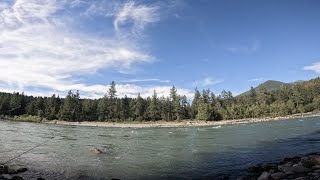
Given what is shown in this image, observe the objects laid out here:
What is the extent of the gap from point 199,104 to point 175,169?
144234mm

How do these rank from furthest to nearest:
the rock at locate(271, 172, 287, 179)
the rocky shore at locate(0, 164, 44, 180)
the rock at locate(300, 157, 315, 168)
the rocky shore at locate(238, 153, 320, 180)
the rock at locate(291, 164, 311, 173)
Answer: the rocky shore at locate(0, 164, 44, 180), the rock at locate(300, 157, 315, 168), the rock at locate(291, 164, 311, 173), the rock at locate(271, 172, 287, 179), the rocky shore at locate(238, 153, 320, 180)

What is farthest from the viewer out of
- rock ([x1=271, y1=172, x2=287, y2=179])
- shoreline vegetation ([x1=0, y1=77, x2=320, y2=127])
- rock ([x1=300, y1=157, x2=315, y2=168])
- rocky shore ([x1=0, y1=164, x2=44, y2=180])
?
shoreline vegetation ([x1=0, y1=77, x2=320, y2=127])

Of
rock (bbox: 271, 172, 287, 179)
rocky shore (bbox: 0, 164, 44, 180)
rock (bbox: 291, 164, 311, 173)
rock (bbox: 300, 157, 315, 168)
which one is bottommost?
rocky shore (bbox: 0, 164, 44, 180)

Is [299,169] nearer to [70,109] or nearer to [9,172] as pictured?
[9,172]

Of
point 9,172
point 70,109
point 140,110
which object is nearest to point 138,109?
point 140,110

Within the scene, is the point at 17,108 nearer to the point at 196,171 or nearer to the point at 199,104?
the point at 199,104

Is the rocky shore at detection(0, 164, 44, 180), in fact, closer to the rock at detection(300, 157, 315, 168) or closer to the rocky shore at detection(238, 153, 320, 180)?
the rocky shore at detection(238, 153, 320, 180)

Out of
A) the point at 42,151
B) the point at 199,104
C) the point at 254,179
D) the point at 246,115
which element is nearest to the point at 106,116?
the point at 199,104

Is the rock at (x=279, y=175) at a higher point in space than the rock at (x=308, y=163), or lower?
lower

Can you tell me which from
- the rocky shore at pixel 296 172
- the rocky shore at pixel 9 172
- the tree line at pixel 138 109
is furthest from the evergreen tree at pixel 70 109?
the rocky shore at pixel 296 172

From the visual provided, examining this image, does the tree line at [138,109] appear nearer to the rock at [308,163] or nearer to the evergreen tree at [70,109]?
the evergreen tree at [70,109]

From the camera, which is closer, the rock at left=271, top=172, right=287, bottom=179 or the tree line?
the rock at left=271, top=172, right=287, bottom=179

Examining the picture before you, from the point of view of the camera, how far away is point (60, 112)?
167875 millimetres

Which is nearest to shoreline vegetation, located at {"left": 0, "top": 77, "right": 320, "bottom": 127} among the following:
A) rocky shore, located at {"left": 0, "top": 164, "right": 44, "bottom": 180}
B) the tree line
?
the tree line
